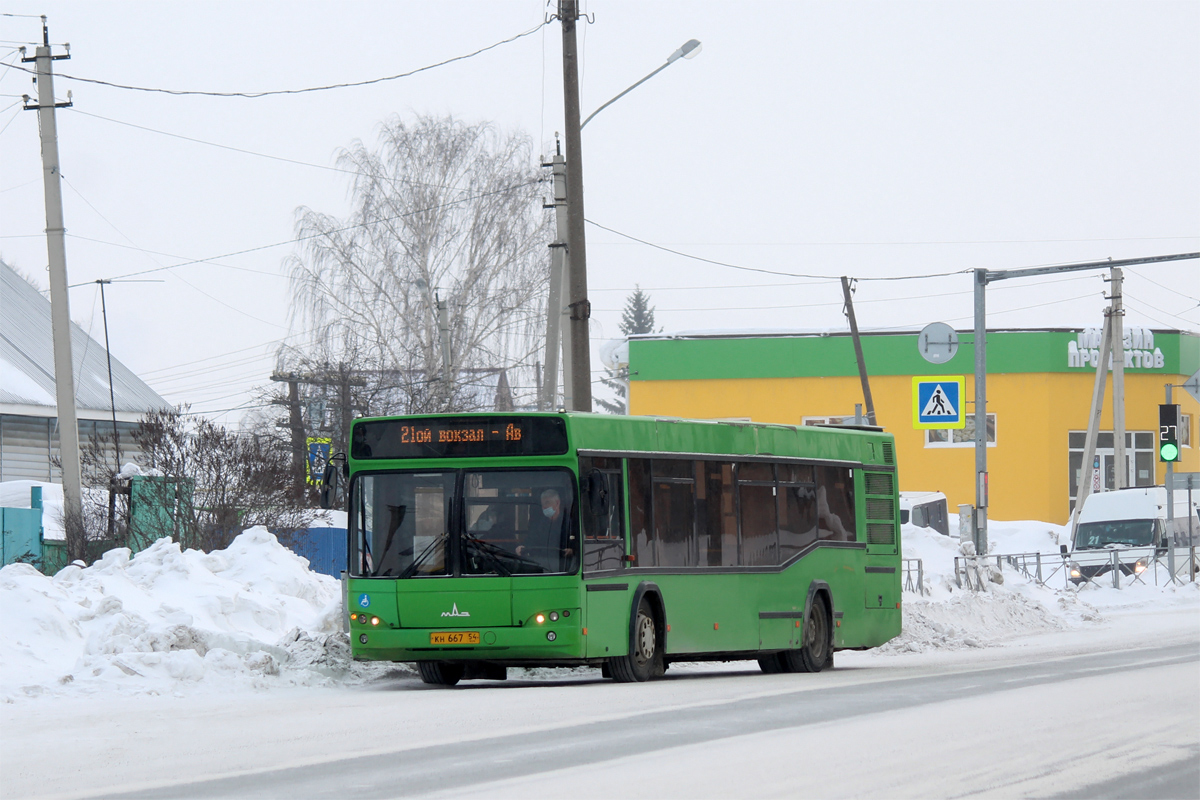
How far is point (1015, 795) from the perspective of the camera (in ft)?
26.4

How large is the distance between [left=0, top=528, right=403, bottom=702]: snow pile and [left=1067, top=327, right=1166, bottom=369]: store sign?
45.7m

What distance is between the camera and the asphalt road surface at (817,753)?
8.32 m

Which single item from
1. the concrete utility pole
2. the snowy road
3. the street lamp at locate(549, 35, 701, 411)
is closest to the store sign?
the concrete utility pole

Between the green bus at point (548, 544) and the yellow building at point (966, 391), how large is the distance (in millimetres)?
43675

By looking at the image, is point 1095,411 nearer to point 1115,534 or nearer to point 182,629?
point 1115,534

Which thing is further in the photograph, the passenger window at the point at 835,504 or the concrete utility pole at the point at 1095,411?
the concrete utility pole at the point at 1095,411

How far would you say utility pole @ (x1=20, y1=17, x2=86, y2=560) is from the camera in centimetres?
2403

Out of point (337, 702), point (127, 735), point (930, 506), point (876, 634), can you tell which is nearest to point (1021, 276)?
point (876, 634)

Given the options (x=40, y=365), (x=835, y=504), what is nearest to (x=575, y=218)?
(x=835, y=504)

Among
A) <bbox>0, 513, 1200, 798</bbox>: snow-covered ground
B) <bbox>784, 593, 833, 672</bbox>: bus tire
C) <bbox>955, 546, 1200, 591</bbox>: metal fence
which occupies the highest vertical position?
<bbox>0, 513, 1200, 798</bbox>: snow-covered ground

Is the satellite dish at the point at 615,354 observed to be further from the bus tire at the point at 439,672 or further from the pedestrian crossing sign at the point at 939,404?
the bus tire at the point at 439,672

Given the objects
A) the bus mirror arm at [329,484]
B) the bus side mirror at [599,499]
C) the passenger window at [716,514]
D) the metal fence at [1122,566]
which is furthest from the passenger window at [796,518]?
the metal fence at [1122,566]

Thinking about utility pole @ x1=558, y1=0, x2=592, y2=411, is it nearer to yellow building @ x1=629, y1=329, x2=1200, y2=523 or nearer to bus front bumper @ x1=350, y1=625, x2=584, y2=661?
bus front bumper @ x1=350, y1=625, x2=584, y2=661

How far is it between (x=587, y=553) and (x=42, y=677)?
493 cm
